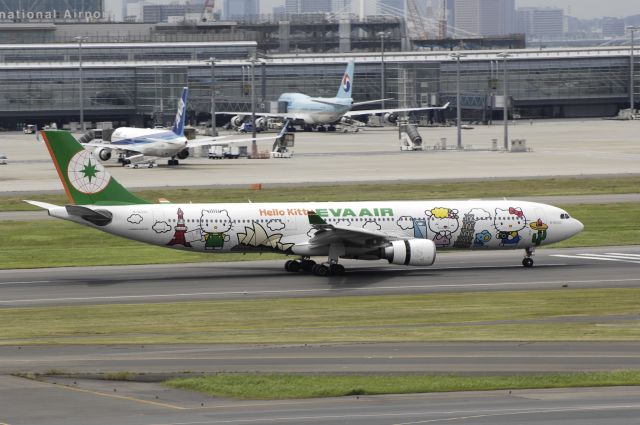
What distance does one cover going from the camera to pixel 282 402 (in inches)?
1348

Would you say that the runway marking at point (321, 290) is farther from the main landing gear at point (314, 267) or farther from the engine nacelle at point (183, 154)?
the engine nacelle at point (183, 154)

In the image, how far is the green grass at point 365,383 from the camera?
3531 centimetres

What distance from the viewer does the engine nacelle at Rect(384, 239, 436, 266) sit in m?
61.8

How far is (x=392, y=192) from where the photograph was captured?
3974 inches

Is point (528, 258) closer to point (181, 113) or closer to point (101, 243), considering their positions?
point (101, 243)

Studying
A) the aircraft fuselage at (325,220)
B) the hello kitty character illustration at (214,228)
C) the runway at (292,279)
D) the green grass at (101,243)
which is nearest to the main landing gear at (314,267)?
the runway at (292,279)

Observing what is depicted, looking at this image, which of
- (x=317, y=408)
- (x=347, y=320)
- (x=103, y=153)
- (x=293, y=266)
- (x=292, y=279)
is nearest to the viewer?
(x=317, y=408)

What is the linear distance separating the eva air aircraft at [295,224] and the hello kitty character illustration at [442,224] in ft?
0.17

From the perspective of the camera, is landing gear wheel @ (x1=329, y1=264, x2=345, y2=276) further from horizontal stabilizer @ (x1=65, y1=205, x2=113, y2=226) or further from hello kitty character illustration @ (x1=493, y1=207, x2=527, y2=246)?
horizontal stabilizer @ (x1=65, y1=205, x2=113, y2=226)

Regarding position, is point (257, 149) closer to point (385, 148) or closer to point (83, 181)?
point (385, 148)

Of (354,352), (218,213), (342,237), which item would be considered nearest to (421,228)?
(342,237)

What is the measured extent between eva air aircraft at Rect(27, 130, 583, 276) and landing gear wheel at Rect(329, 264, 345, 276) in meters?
0.05

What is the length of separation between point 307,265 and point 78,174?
1256cm

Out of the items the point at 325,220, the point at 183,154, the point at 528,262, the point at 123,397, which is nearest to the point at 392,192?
the point at 528,262
